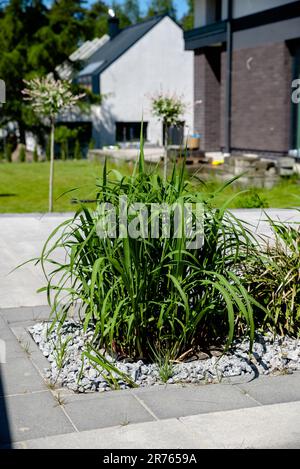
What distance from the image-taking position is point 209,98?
893 inches

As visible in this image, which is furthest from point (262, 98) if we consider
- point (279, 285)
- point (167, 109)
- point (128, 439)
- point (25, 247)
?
point (128, 439)

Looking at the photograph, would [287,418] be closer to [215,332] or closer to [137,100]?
[215,332]

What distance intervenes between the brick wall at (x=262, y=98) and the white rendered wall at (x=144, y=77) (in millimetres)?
18427

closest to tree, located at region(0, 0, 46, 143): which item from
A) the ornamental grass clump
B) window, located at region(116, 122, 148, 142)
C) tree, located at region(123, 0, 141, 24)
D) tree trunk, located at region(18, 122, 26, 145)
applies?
tree trunk, located at region(18, 122, 26, 145)

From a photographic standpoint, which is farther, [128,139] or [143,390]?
[128,139]

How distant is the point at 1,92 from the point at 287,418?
2.39 meters

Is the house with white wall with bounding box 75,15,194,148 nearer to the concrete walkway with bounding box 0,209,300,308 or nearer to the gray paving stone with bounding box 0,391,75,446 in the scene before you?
the concrete walkway with bounding box 0,209,300,308

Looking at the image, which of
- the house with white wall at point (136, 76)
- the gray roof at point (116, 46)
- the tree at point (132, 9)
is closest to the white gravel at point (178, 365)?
the house with white wall at point (136, 76)

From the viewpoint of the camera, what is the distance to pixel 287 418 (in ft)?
12.4

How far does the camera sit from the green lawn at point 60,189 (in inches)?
557

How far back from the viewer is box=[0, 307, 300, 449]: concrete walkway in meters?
3.50

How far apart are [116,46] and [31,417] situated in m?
39.1

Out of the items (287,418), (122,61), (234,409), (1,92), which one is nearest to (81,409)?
(234,409)

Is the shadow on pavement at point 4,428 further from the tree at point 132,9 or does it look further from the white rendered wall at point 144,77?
the tree at point 132,9
